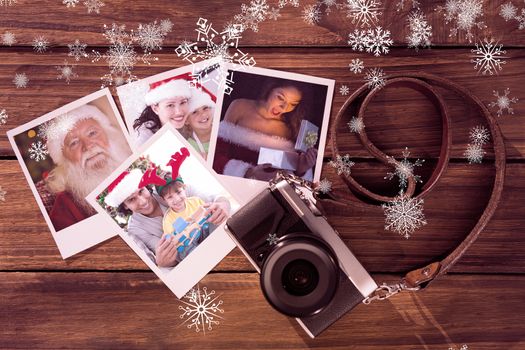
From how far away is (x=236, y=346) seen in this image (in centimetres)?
82

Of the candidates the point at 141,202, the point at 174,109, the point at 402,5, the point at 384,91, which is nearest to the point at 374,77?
the point at 384,91

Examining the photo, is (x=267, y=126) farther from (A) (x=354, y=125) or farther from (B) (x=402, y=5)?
(B) (x=402, y=5)

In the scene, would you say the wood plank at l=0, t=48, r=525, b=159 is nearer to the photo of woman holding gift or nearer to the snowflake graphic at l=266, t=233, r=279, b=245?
the photo of woman holding gift

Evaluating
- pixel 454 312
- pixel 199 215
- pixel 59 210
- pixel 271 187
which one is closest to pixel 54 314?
pixel 59 210

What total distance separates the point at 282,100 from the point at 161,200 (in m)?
0.27

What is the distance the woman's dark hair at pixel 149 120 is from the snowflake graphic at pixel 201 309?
28 cm

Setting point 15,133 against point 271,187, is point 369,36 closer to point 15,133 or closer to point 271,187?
point 271,187

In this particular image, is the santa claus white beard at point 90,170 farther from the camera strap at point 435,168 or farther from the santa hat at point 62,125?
the camera strap at point 435,168

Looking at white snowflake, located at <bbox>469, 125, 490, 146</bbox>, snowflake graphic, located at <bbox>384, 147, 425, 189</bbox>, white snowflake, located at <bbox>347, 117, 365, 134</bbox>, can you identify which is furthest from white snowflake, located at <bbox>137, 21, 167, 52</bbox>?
white snowflake, located at <bbox>469, 125, 490, 146</bbox>

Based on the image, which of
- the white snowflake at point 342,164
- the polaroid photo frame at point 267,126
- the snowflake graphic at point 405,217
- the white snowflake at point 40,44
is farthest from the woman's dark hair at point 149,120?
the snowflake graphic at point 405,217

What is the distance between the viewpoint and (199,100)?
837 millimetres

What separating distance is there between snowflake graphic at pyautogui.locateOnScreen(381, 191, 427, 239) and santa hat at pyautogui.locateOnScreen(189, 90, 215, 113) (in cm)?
35

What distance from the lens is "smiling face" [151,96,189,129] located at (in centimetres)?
84

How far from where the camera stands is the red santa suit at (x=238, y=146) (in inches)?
32.8
